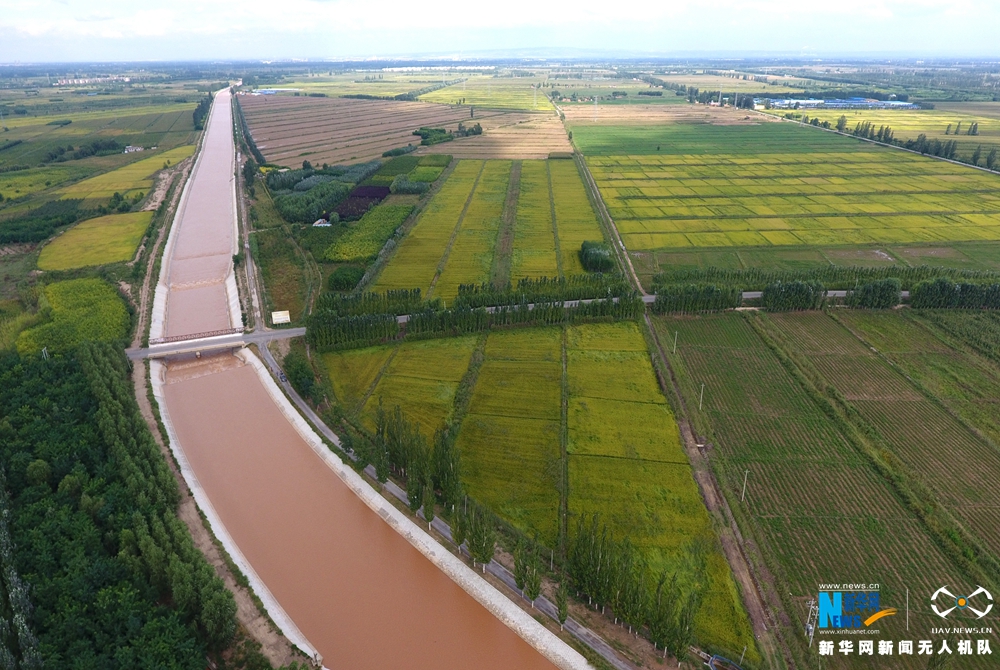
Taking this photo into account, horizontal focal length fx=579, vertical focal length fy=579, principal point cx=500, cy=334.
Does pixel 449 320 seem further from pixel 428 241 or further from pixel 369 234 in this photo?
pixel 369 234

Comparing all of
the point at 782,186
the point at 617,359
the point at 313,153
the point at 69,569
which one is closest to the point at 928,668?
the point at 617,359

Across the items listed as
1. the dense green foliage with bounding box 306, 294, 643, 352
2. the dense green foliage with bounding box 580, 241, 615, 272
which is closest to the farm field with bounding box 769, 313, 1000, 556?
the dense green foliage with bounding box 306, 294, 643, 352

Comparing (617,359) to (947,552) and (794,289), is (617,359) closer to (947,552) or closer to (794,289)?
(794,289)

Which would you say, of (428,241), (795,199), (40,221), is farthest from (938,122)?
(40,221)

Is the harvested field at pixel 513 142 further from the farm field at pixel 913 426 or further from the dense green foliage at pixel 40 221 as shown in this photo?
the farm field at pixel 913 426

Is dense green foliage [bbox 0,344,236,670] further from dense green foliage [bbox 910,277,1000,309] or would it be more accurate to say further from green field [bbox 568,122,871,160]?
green field [bbox 568,122,871,160]

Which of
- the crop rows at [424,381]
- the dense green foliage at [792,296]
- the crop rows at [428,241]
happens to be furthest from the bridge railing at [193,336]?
the dense green foliage at [792,296]
